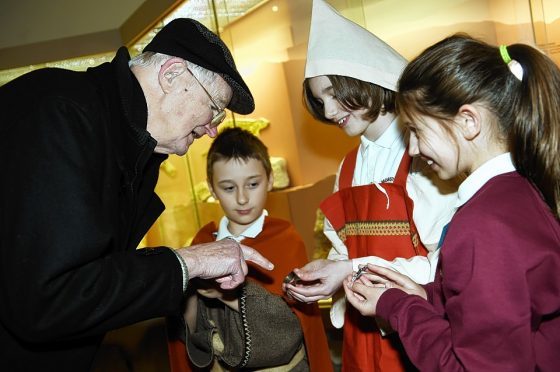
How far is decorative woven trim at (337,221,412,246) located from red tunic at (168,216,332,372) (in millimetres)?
383

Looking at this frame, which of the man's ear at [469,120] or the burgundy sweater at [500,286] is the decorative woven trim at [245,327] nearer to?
the burgundy sweater at [500,286]

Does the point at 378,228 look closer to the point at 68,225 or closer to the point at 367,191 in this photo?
the point at 367,191

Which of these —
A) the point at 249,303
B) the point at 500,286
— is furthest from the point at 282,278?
the point at 500,286

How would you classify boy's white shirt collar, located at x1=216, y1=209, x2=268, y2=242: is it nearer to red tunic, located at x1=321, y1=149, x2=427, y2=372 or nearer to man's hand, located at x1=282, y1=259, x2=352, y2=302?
red tunic, located at x1=321, y1=149, x2=427, y2=372

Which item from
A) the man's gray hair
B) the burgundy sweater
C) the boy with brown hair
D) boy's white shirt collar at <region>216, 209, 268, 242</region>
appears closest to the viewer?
the burgundy sweater

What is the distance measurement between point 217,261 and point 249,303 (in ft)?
1.96

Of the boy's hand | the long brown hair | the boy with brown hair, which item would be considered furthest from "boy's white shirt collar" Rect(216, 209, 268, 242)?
the long brown hair

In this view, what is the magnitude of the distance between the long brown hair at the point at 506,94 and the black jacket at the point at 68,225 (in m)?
0.75

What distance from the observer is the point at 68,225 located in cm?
124

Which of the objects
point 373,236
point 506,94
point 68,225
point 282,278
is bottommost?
point 282,278

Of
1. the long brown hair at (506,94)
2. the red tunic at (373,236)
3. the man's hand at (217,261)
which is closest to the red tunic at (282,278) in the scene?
the red tunic at (373,236)

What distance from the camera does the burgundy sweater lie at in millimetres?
1138

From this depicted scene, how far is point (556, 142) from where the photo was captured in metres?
1.24

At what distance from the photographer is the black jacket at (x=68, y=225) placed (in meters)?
1.23
